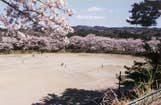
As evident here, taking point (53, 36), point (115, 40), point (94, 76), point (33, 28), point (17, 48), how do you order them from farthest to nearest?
point (115, 40), point (17, 48), point (94, 76), point (53, 36), point (33, 28)

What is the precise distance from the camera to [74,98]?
19.5 meters

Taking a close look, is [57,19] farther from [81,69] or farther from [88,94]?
[81,69]

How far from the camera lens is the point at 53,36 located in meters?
9.29

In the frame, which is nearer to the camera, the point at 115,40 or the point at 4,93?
the point at 4,93

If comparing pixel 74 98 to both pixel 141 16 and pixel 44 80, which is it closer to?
pixel 44 80

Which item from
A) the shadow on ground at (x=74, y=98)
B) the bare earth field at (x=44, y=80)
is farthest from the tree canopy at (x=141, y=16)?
the shadow on ground at (x=74, y=98)

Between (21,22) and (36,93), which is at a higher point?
(21,22)

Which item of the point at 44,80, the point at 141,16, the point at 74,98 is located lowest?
the point at 74,98

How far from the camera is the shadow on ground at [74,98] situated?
59.8 ft

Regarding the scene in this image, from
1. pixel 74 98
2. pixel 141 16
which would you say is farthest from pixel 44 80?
pixel 141 16

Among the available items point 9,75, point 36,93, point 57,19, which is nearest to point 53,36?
point 57,19

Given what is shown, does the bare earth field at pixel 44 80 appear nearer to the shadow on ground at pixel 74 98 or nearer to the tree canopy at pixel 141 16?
the shadow on ground at pixel 74 98

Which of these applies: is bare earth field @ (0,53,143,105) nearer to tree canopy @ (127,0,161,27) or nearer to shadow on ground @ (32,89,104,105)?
shadow on ground @ (32,89,104,105)

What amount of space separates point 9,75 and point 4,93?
707 cm
